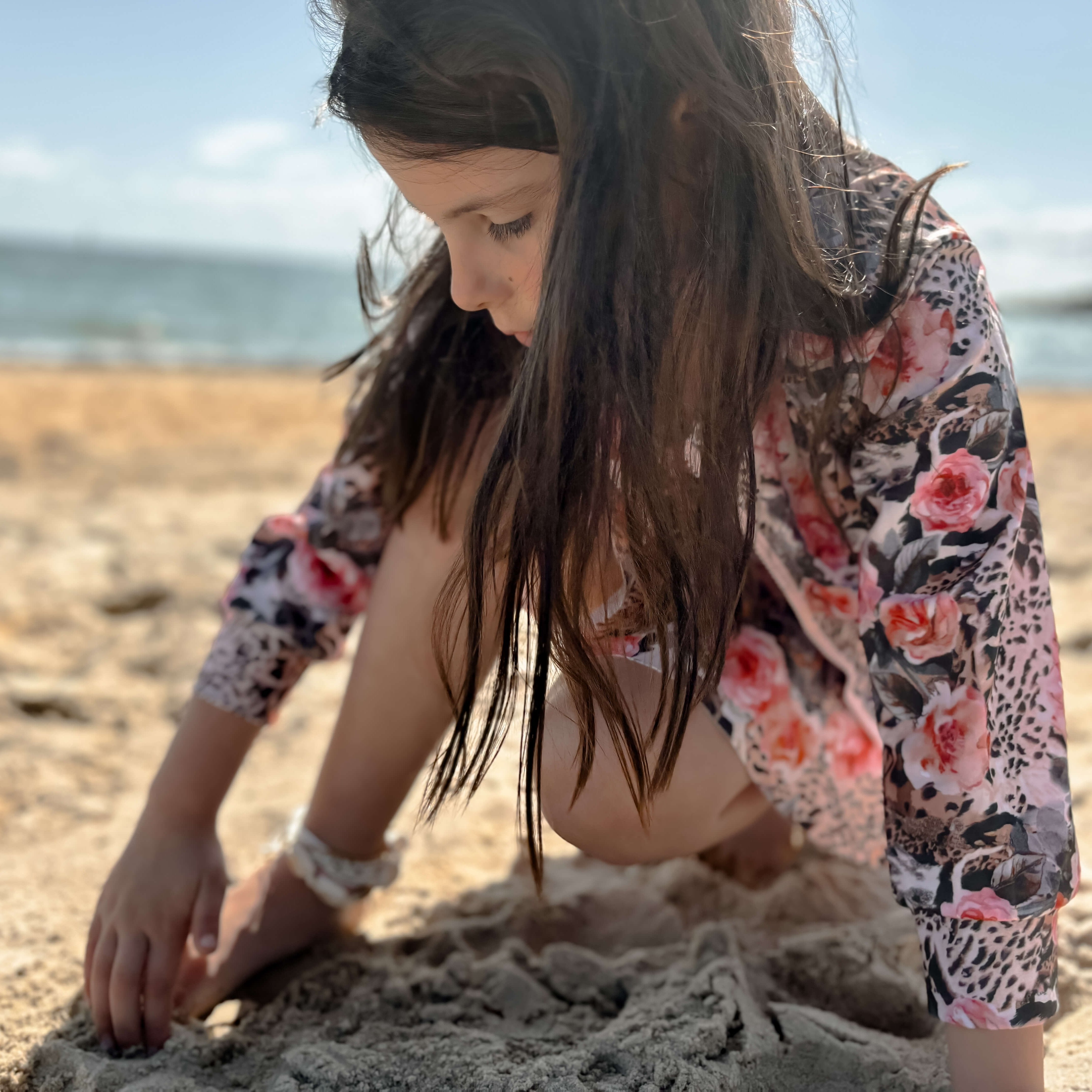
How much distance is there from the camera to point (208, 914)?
3.23ft

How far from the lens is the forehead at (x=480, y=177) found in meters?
0.76

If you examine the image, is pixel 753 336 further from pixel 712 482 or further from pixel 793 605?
pixel 793 605

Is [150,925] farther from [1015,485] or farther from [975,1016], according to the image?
[1015,485]

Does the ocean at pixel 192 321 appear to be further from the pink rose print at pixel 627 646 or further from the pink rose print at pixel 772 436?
the pink rose print at pixel 627 646

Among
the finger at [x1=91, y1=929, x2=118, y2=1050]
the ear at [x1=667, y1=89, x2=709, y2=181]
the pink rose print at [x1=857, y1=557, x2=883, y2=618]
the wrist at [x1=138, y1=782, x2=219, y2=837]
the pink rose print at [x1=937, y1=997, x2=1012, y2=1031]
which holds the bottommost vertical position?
the finger at [x1=91, y1=929, x2=118, y2=1050]

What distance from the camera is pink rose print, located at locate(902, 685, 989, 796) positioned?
79 centimetres

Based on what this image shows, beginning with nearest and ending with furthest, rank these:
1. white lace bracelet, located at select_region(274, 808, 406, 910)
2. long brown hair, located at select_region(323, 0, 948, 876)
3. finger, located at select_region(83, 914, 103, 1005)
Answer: long brown hair, located at select_region(323, 0, 948, 876) → finger, located at select_region(83, 914, 103, 1005) → white lace bracelet, located at select_region(274, 808, 406, 910)

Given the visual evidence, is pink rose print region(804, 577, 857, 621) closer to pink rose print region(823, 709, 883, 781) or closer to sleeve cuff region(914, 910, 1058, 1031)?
pink rose print region(823, 709, 883, 781)

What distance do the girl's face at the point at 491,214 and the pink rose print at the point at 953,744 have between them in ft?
1.41

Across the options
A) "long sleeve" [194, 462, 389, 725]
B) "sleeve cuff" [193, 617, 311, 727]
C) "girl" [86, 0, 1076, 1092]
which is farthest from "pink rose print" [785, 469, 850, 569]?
"sleeve cuff" [193, 617, 311, 727]

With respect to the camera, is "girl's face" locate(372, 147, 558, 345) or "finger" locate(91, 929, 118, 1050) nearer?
"girl's face" locate(372, 147, 558, 345)

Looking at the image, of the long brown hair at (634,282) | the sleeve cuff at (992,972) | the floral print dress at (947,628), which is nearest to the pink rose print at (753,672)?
the floral print dress at (947,628)

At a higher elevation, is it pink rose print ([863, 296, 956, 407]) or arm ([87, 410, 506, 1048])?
pink rose print ([863, 296, 956, 407])

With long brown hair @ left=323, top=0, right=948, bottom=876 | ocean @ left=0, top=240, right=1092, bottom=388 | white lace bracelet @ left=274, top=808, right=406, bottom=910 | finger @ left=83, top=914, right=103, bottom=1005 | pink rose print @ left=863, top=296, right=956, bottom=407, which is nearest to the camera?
long brown hair @ left=323, top=0, right=948, bottom=876
